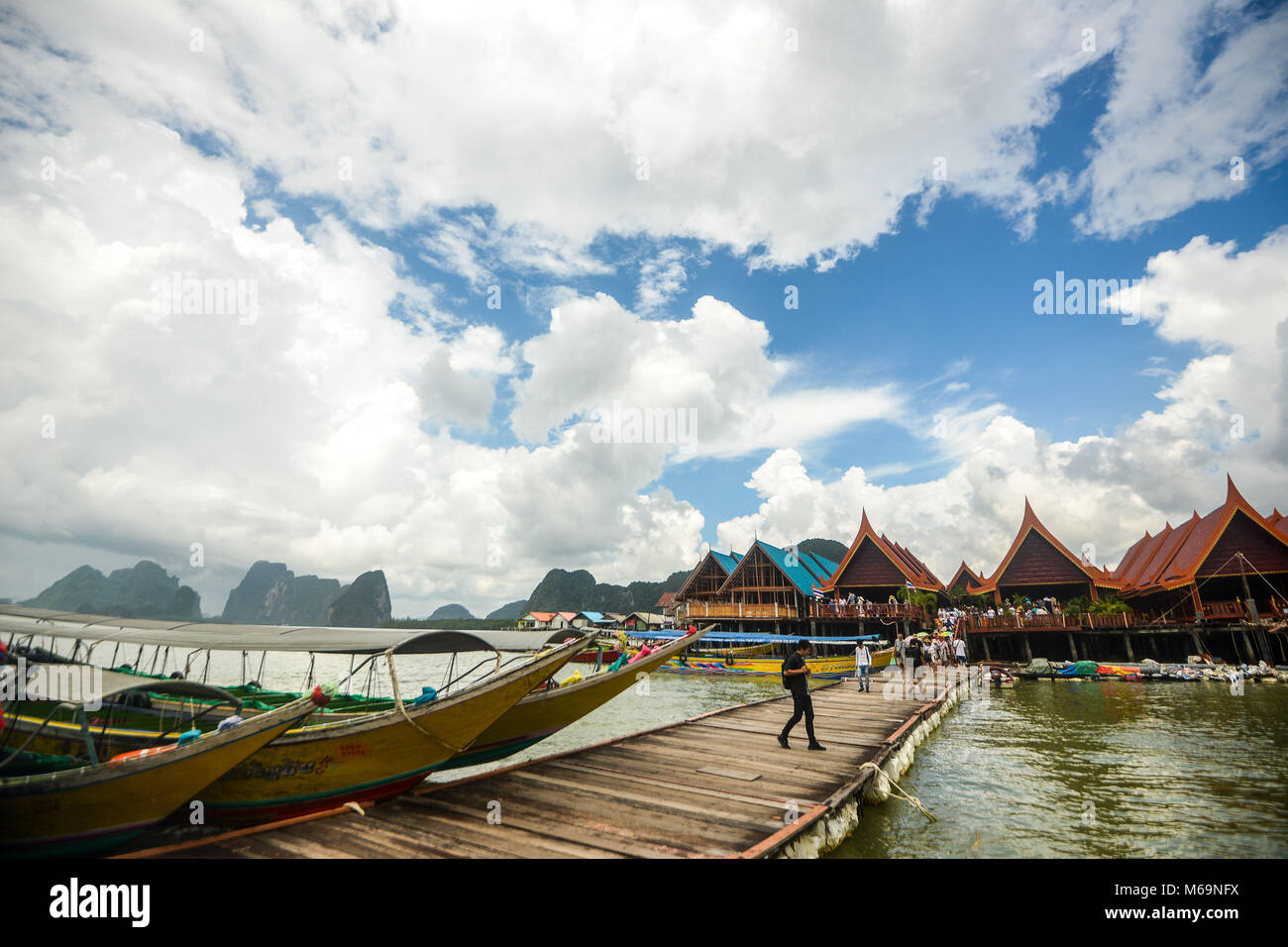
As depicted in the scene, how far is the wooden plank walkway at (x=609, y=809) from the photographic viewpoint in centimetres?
473

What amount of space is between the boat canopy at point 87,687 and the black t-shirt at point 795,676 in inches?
276

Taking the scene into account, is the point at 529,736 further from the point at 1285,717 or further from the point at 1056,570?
the point at 1056,570

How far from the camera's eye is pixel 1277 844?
6477 mm

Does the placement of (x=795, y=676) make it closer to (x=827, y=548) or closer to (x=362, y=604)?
(x=827, y=548)

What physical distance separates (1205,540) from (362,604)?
15703 cm

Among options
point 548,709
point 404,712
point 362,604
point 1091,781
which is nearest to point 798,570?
point 1091,781

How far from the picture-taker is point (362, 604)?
144 meters

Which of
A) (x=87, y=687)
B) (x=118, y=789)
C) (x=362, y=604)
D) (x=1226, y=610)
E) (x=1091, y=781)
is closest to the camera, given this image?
→ (x=118, y=789)

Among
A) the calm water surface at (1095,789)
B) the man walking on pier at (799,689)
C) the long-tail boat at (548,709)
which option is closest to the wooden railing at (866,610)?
the calm water surface at (1095,789)

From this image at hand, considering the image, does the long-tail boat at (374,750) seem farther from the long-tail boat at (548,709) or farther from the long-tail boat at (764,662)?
the long-tail boat at (764,662)

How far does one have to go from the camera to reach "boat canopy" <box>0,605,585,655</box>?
6.94 metres

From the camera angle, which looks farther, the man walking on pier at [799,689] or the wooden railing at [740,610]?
the wooden railing at [740,610]

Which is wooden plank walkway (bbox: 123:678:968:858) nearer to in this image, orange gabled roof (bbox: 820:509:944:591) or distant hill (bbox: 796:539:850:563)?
orange gabled roof (bbox: 820:509:944:591)

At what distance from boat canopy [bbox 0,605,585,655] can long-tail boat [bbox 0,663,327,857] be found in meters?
1.64
